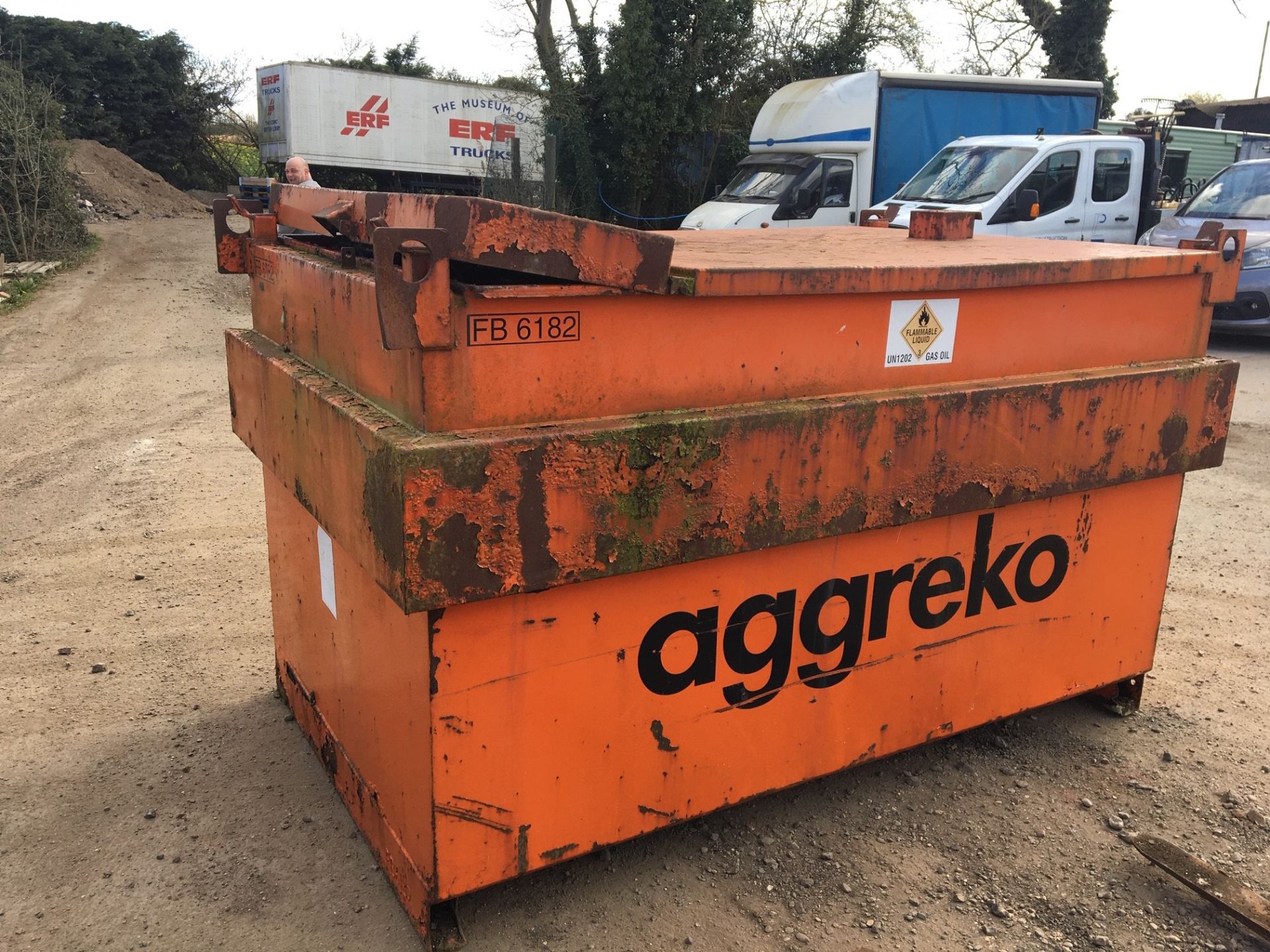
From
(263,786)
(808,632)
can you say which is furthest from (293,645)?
(808,632)

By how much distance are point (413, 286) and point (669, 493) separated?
2.09 feet

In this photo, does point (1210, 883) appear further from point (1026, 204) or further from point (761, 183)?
point (761, 183)

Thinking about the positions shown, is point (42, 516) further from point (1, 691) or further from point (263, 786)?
point (263, 786)

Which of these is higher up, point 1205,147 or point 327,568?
point 1205,147

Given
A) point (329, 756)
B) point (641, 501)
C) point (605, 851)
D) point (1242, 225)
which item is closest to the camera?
point (641, 501)

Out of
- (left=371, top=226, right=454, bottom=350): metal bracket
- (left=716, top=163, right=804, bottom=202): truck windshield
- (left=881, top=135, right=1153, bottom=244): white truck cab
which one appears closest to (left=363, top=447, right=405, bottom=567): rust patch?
(left=371, top=226, right=454, bottom=350): metal bracket

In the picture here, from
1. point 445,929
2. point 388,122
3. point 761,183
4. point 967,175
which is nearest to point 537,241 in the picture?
point 445,929

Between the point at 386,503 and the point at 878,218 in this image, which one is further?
the point at 878,218

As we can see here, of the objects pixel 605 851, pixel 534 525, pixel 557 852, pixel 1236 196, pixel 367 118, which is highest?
pixel 367 118

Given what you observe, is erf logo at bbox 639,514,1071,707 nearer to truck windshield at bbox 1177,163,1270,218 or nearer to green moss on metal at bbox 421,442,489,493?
green moss on metal at bbox 421,442,489,493

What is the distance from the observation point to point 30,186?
13391 millimetres

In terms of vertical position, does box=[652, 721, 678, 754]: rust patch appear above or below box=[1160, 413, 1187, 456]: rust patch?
below

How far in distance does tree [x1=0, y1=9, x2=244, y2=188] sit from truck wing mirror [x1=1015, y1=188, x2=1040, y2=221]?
20199 millimetres

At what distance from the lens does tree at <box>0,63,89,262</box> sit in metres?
13.2
